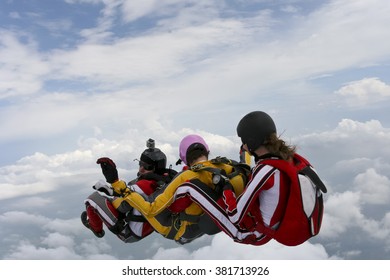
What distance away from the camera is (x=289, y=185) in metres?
5.45

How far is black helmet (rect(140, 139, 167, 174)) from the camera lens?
7.39 m

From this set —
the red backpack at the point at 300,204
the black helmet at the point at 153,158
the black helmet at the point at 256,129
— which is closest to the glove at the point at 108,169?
the black helmet at the point at 153,158

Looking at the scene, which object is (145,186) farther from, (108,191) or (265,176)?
(265,176)

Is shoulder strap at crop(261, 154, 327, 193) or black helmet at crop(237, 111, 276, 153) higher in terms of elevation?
black helmet at crop(237, 111, 276, 153)

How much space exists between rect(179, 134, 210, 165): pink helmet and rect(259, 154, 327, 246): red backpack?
152cm

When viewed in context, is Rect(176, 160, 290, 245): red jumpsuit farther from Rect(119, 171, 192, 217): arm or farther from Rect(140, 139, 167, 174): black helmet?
Rect(140, 139, 167, 174): black helmet

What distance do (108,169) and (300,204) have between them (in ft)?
9.51

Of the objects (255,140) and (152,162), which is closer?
(255,140)

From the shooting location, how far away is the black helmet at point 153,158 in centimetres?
739

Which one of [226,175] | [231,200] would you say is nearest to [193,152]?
[226,175]

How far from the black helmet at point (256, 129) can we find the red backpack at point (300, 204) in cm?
29

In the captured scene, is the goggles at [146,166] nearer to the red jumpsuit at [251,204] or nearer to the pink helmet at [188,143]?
the pink helmet at [188,143]

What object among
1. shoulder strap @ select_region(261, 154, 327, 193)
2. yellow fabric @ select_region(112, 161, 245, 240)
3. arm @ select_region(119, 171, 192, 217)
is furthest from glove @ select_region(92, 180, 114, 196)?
shoulder strap @ select_region(261, 154, 327, 193)

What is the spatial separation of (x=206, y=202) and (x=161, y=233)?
4.13 feet
